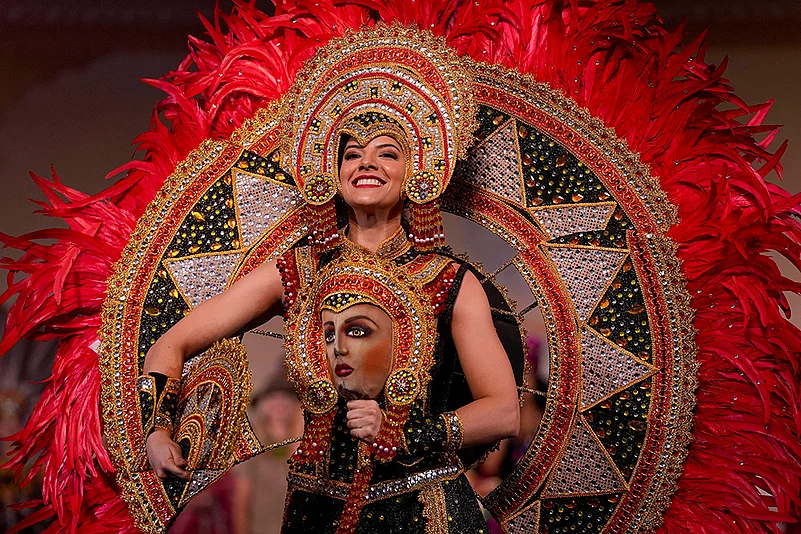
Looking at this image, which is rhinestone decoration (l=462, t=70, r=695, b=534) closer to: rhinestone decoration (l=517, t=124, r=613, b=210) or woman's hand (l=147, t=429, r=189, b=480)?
rhinestone decoration (l=517, t=124, r=613, b=210)

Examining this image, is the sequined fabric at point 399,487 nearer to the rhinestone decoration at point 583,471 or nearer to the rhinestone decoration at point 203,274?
the rhinestone decoration at point 583,471

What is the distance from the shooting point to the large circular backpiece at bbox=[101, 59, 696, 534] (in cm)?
233

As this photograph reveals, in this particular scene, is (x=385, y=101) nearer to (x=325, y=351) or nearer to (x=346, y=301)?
(x=346, y=301)

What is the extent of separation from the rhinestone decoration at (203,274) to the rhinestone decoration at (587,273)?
0.75 m

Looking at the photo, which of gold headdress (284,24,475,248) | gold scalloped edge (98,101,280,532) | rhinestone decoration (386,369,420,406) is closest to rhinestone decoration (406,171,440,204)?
gold headdress (284,24,475,248)

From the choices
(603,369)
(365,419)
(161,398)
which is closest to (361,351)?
(365,419)

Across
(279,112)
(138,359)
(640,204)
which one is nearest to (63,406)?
(138,359)

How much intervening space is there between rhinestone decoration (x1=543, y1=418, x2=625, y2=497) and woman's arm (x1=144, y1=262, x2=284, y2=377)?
72 cm

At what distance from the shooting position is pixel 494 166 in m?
2.43

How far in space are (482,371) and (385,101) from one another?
0.59 meters

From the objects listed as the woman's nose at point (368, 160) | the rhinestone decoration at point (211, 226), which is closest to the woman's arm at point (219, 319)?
the rhinestone decoration at point (211, 226)

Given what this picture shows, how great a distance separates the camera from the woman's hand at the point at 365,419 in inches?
79.4

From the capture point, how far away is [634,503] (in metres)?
2.32

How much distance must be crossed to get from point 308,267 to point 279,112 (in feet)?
1.40
